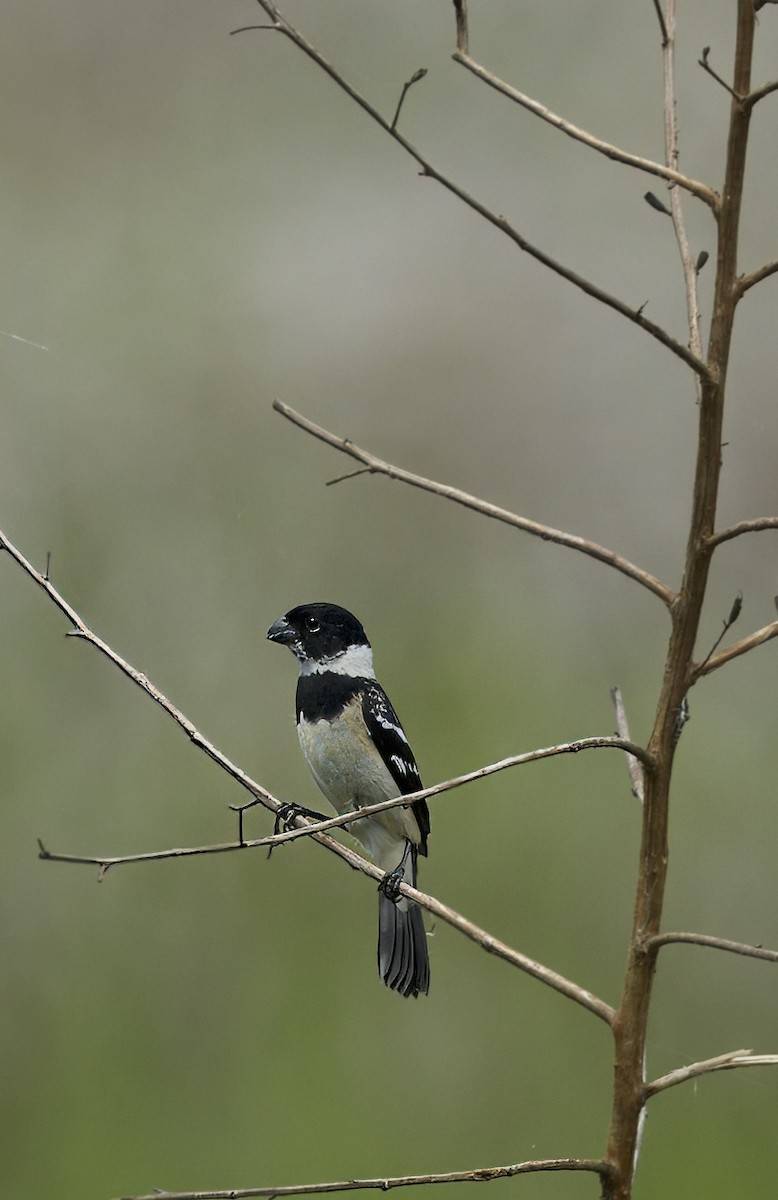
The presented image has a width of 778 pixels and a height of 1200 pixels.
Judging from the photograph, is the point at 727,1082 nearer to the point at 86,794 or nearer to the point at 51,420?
the point at 86,794

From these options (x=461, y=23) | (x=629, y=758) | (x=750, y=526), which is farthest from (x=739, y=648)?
(x=461, y=23)

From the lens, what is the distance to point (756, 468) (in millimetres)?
1784

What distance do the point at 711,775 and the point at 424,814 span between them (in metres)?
1.45

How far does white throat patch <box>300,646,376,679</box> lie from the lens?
39.8 inches

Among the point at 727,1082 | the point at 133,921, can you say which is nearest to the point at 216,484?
the point at 133,921

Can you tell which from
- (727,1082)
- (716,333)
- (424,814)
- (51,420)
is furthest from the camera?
(727,1082)

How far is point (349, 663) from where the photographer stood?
1.02 metres

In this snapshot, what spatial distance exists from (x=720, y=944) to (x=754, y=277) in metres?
0.41

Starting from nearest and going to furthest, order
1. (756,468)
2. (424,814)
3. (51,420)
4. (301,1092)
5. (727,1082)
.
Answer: (424,814), (756,468), (51,420), (301,1092), (727,1082)

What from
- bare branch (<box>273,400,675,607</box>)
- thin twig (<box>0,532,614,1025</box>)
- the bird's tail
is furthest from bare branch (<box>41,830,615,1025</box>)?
bare branch (<box>273,400,675,607</box>)

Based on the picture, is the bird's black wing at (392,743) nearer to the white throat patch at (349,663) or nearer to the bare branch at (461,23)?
the white throat patch at (349,663)

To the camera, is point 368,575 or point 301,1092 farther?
point 301,1092

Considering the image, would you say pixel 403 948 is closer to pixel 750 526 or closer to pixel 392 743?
pixel 392 743

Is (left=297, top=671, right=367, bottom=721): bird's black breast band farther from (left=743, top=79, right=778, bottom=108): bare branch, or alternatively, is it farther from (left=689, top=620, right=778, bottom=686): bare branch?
(left=743, top=79, right=778, bottom=108): bare branch
